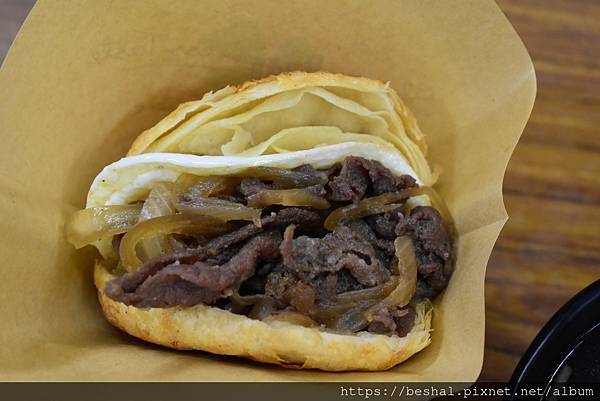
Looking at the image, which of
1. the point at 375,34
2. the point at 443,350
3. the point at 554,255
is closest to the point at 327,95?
the point at 375,34

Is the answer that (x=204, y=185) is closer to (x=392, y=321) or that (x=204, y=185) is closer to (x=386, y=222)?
(x=386, y=222)

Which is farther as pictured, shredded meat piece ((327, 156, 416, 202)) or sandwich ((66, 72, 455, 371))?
shredded meat piece ((327, 156, 416, 202))

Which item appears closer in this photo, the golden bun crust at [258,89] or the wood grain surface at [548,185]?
the golden bun crust at [258,89]

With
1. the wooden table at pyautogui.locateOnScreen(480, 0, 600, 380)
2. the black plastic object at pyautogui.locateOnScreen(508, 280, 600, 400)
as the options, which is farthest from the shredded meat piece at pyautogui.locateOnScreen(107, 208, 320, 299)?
the wooden table at pyautogui.locateOnScreen(480, 0, 600, 380)

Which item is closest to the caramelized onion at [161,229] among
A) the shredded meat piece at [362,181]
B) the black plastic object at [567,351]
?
the shredded meat piece at [362,181]

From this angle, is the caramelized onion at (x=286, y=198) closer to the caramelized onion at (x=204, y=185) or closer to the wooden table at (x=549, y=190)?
the caramelized onion at (x=204, y=185)

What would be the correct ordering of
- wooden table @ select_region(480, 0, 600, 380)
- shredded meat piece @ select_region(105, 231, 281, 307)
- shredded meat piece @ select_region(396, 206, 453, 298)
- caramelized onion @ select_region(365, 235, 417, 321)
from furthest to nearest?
wooden table @ select_region(480, 0, 600, 380)
shredded meat piece @ select_region(396, 206, 453, 298)
caramelized onion @ select_region(365, 235, 417, 321)
shredded meat piece @ select_region(105, 231, 281, 307)

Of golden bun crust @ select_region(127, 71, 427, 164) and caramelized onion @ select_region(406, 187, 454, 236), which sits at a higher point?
golden bun crust @ select_region(127, 71, 427, 164)

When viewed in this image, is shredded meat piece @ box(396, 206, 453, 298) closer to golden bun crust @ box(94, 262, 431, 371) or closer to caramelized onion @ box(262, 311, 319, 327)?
golden bun crust @ box(94, 262, 431, 371)
